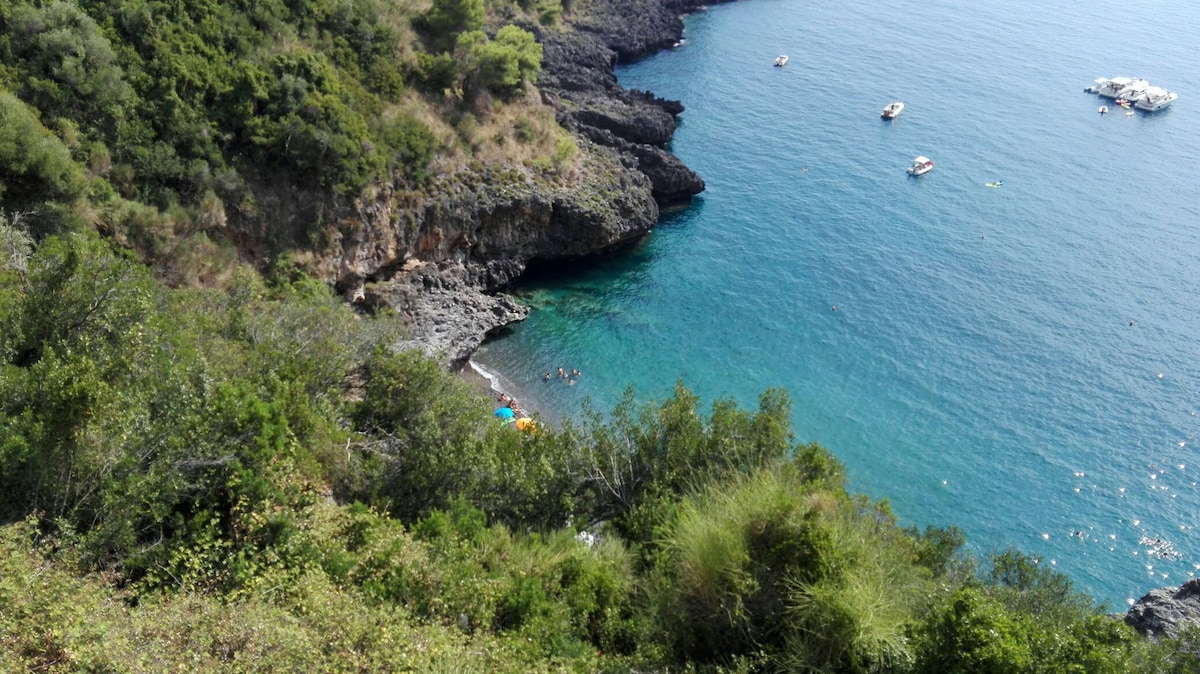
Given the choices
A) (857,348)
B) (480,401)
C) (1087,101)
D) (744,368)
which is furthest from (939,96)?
(480,401)

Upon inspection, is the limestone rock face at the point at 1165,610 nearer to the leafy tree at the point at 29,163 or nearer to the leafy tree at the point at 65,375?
the leafy tree at the point at 65,375

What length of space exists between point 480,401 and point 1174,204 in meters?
68.7

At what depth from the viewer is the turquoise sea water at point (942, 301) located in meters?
41.4

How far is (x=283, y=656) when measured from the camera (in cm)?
1414

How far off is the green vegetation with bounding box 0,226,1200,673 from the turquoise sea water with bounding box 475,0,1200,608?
17611 mm

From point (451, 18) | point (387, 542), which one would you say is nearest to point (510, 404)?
point (387, 542)

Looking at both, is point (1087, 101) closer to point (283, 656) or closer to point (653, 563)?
point (653, 563)

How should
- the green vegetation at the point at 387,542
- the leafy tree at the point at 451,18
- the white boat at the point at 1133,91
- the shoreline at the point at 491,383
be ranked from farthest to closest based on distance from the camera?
1. the white boat at the point at 1133,91
2. the leafy tree at the point at 451,18
3. the shoreline at the point at 491,383
4. the green vegetation at the point at 387,542

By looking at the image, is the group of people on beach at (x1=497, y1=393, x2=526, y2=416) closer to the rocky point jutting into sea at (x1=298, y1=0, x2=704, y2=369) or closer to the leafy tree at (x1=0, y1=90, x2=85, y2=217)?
the rocky point jutting into sea at (x1=298, y1=0, x2=704, y2=369)

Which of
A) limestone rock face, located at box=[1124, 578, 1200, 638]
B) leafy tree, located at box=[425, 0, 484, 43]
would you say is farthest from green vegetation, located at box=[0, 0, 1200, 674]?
leafy tree, located at box=[425, 0, 484, 43]

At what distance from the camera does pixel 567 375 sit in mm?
46312

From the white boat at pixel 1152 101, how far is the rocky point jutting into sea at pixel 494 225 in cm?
5498

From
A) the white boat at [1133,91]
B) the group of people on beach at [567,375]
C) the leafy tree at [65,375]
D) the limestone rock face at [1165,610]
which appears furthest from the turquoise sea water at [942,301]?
the leafy tree at [65,375]

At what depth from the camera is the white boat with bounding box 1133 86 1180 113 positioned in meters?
86.1
